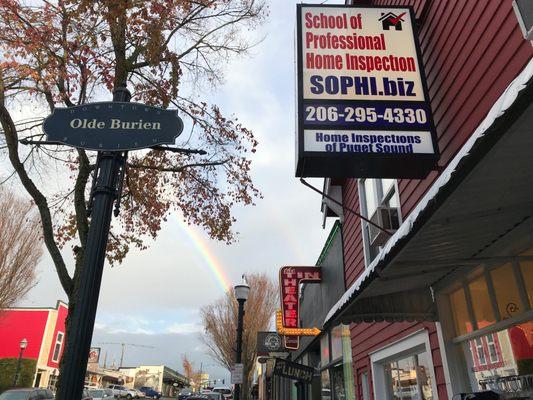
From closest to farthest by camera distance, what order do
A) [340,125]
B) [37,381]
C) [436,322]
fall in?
[340,125]
[436,322]
[37,381]

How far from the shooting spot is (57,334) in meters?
33.9

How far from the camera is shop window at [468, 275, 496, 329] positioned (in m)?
4.96

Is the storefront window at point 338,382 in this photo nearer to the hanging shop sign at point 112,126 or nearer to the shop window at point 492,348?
the shop window at point 492,348

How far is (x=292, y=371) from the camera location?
7137 millimetres

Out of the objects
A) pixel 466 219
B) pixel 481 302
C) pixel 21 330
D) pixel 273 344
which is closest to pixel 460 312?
pixel 481 302

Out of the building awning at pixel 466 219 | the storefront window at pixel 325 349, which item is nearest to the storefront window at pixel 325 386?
the storefront window at pixel 325 349

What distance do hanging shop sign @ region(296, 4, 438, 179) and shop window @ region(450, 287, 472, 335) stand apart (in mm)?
1680

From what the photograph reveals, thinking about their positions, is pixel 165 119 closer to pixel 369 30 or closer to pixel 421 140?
pixel 421 140

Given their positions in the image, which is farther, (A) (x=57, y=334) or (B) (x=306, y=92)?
(A) (x=57, y=334)

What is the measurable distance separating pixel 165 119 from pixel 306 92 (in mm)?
2296

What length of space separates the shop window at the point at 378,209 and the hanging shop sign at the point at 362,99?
264 centimetres

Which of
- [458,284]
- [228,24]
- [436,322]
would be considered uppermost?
[228,24]

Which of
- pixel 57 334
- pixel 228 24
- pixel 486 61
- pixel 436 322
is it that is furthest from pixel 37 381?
pixel 486 61

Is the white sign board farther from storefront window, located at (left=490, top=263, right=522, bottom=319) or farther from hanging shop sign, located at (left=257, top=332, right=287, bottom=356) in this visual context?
storefront window, located at (left=490, top=263, right=522, bottom=319)
